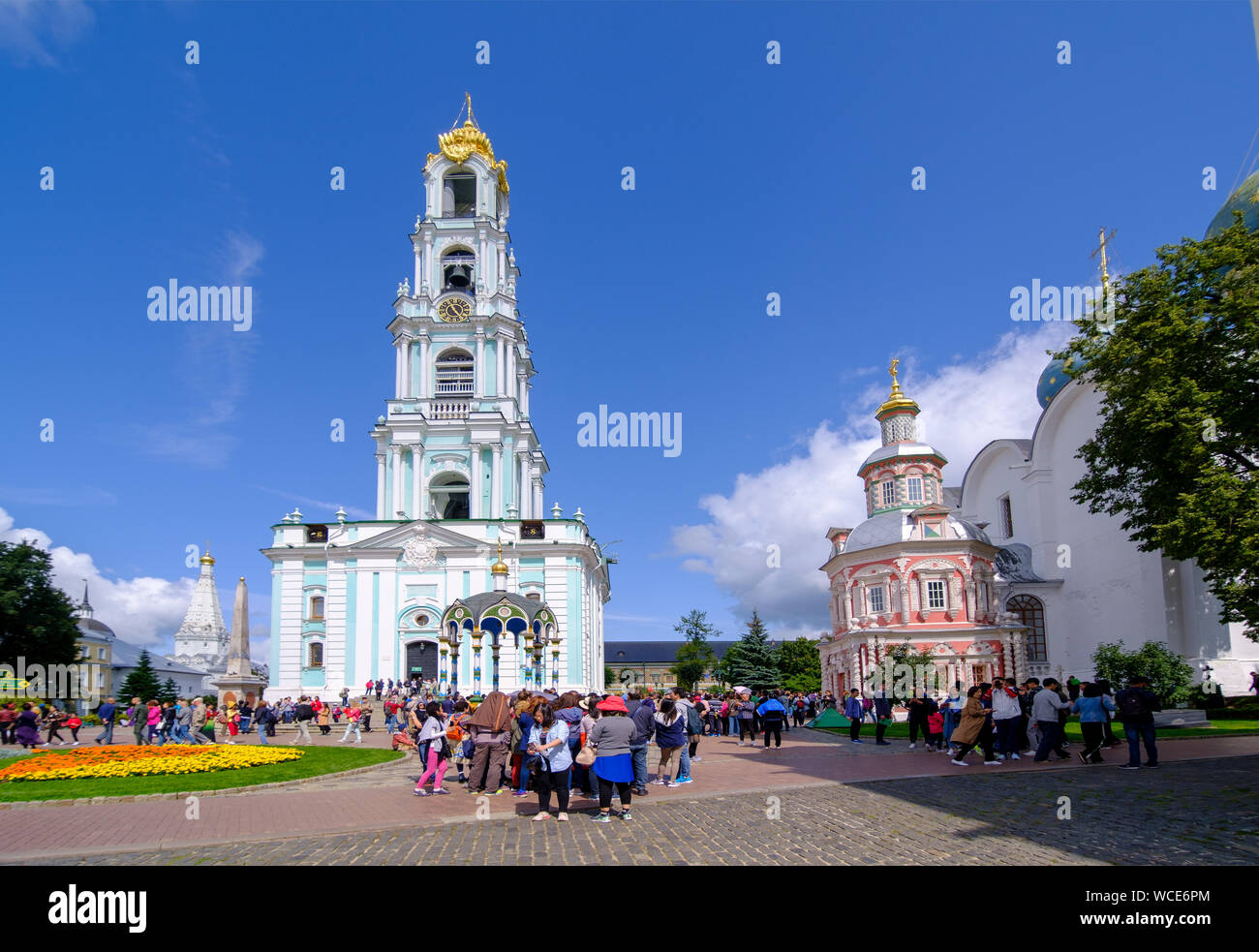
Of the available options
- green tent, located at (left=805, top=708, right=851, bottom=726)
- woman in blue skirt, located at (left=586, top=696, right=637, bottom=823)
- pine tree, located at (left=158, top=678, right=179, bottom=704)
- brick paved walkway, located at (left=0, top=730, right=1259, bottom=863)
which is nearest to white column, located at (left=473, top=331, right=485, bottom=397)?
pine tree, located at (left=158, top=678, right=179, bottom=704)

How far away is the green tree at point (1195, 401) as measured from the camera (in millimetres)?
18922

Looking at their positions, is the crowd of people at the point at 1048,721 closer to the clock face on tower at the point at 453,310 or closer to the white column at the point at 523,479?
the white column at the point at 523,479

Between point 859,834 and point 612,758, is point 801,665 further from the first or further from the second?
point 859,834

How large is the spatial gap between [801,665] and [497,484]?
35.4m

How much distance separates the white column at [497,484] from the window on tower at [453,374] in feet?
16.2

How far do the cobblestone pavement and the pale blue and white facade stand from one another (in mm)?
30172

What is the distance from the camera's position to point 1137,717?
1538 centimetres

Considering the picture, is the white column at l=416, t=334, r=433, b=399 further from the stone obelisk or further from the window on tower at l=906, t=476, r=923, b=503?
the window on tower at l=906, t=476, r=923, b=503

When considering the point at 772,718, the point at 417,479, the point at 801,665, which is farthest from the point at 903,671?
the point at 801,665

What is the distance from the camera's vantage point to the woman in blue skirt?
Answer: 1150 cm
